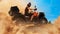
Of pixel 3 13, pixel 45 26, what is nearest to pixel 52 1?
pixel 45 26

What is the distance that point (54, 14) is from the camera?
1.95m

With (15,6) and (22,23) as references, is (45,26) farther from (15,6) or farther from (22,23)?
(15,6)

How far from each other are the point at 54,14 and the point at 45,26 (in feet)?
0.53

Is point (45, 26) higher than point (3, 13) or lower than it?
lower

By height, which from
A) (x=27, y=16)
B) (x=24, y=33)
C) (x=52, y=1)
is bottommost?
(x=24, y=33)

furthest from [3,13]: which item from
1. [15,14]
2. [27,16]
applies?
[27,16]

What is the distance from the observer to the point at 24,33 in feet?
6.27

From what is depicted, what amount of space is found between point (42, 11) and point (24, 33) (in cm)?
31

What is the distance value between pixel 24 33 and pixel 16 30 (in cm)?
9

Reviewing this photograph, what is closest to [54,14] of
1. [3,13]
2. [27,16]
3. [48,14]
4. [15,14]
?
[48,14]

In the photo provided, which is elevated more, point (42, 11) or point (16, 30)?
point (42, 11)

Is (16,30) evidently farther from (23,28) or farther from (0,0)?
(0,0)

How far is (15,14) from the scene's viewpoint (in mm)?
1953

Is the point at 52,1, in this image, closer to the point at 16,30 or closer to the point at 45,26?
the point at 45,26
